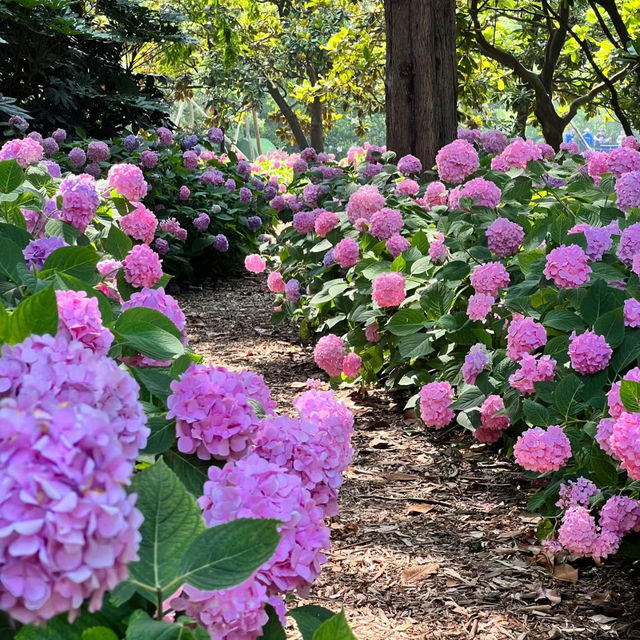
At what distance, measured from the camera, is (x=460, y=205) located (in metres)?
3.57

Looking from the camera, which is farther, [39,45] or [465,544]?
[39,45]

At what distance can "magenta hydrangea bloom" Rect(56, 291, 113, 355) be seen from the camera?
1009 millimetres

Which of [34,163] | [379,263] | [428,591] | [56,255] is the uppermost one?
[34,163]

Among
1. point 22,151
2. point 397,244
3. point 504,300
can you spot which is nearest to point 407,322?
point 397,244

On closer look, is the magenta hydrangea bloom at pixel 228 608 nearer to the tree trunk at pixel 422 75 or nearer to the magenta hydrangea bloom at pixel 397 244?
the magenta hydrangea bloom at pixel 397 244

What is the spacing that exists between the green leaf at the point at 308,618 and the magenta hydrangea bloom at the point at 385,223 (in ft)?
10.3

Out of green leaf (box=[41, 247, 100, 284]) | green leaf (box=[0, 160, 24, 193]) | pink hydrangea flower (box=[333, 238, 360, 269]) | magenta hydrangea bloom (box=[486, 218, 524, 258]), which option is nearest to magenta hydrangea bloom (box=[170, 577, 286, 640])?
green leaf (box=[41, 247, 100, 284])

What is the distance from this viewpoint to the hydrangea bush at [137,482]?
1.78 feet

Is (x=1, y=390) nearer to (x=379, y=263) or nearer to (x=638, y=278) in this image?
(x=638, y=278)

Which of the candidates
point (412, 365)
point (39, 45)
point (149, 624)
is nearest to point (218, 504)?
point (149, 624)

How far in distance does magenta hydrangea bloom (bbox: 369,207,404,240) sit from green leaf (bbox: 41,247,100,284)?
268 centimetres

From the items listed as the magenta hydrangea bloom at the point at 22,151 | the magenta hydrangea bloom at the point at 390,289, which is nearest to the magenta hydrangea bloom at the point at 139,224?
the magenta hydrangea bloom at the point at 22,151

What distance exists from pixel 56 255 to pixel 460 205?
2.41m

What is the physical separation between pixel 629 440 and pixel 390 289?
188 cm
